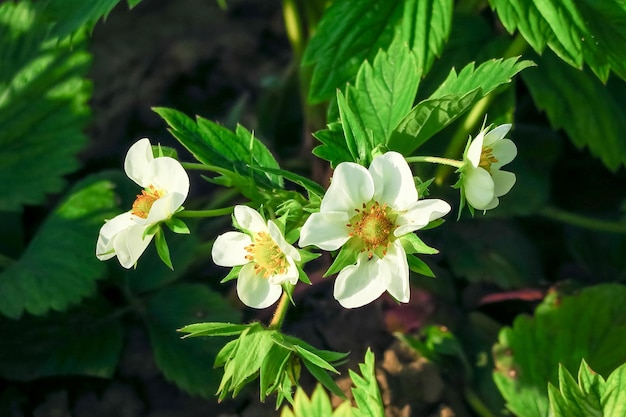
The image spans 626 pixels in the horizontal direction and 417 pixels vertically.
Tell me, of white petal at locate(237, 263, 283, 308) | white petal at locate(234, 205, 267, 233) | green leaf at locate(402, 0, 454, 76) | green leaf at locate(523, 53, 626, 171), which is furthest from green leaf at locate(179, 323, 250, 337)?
green leaf at locate(523, 53, 626, 171)

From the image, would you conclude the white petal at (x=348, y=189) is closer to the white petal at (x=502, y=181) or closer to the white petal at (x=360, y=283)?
the white petal at (x=360, y=283)

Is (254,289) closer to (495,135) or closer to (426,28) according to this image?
(495,135)

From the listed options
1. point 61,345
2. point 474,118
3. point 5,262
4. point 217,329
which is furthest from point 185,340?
point 474,118

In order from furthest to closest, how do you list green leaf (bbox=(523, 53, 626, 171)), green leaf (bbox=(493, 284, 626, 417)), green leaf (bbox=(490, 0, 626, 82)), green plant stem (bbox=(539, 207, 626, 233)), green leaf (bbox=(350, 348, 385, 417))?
green plant stem (bbox=(539, 207, 626, 233))
green leaf (bbox=(523, 53, 626, 171))
green leaf (bbox=(493, 284, 626, 417))
green leaf (bbox=(490, 0, 626, 82))
green leaf (bbox=(350, 348, 385, 417))

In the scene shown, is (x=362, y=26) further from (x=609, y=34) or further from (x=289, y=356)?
(x=289, y=356)

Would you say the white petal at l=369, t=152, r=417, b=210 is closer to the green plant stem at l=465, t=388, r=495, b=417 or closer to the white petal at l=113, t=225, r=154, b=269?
the white petal at l=113, t=225, r=154, b=269
